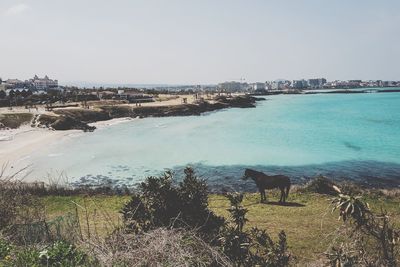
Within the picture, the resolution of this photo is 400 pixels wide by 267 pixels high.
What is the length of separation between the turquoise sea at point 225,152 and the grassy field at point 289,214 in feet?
28.6

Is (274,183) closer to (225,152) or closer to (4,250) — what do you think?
(4,250)

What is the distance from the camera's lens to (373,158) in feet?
155

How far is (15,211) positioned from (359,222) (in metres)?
10.5

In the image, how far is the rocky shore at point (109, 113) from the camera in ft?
Result: 235

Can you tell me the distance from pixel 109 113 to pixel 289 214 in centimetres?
7731

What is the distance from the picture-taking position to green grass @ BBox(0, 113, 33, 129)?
226 ft

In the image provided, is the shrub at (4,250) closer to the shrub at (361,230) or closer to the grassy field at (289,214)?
the grassy field at (289,214)

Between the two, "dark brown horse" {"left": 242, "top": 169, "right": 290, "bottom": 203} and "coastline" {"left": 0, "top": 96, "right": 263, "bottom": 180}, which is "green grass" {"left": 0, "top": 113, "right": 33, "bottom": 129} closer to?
"coastline" {"left": 0, "top": 96, "right": 263, "bottom": 180}

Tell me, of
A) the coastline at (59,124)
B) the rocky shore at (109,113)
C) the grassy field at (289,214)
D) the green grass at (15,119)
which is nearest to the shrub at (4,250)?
the grassy field at (289,214)

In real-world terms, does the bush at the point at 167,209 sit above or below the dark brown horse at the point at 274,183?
above

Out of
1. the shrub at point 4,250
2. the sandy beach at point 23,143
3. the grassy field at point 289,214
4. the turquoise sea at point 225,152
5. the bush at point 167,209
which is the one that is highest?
the bush at point 167,209

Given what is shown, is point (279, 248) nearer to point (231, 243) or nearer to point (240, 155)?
point (231, 243)

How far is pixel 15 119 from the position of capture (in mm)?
71062

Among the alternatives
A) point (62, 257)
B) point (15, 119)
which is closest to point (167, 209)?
point (62, 257)
